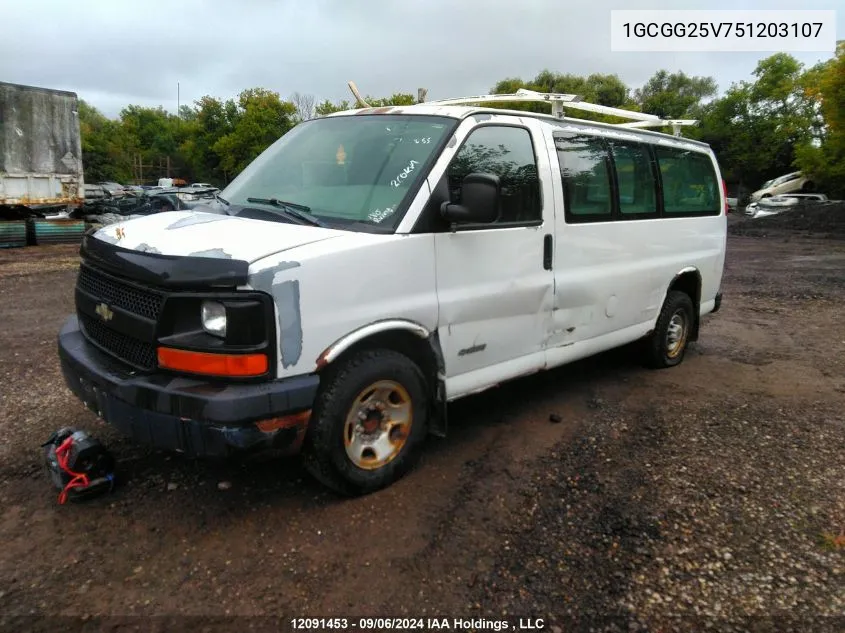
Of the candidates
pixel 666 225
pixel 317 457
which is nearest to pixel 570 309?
pixel 666 225

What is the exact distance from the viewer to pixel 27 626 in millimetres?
2447

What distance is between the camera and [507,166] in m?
3.94

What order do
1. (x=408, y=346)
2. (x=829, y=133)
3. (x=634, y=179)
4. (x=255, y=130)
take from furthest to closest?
(x=255, y=130), (x=829, y=133), (x=634, y=179), (x=408, y=346)

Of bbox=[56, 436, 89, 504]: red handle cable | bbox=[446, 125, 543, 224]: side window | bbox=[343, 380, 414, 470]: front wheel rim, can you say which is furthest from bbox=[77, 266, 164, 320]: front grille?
bbox=[446, 125, 543, 224]: side window

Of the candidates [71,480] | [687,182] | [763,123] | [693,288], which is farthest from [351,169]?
[763,123]

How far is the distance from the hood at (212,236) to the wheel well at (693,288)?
3.86 m

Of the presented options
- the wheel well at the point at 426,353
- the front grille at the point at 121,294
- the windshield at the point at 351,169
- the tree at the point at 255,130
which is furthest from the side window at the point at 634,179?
the tree at the point at 255,130

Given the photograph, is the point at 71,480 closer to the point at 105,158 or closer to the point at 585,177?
the point at 585,177

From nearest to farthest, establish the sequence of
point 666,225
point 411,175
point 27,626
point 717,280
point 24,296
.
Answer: point 27,626 < point 411,175 < point 666,225 < point 717,280 < point 24,296

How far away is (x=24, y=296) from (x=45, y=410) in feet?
16.8

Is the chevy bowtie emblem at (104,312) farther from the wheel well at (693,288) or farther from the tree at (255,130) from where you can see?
the tree at (255,130)

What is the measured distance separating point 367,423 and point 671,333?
364 centimetres

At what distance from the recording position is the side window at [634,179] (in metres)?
4.83

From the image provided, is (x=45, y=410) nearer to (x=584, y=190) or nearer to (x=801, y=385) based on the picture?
(x=584, y=190)
